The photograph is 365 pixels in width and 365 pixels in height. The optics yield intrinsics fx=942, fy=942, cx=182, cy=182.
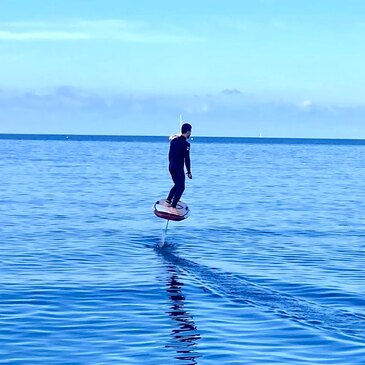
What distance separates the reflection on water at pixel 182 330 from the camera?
13.9 meters

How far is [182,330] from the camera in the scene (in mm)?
15430

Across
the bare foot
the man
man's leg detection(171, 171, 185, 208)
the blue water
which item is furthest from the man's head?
the blue water

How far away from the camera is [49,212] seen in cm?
3809

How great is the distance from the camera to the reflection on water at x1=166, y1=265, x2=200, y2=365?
13867mm

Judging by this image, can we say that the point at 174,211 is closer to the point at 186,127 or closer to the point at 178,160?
the point at 178,160

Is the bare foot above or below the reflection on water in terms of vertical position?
above

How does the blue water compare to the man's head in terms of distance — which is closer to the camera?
the blue water

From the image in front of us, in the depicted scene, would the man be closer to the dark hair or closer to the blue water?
the dark hair

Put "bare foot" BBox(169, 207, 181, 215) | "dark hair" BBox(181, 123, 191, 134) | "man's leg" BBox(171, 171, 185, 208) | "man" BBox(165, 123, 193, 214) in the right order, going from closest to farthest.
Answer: "dark hair" BBox(181, 123, 191, 134) < "man" BBox(165, 123, 193, 214) < "bare foot" BBox(169, 207, 181, 215) < "man's leg" BBox(171, 171, 185, 208)

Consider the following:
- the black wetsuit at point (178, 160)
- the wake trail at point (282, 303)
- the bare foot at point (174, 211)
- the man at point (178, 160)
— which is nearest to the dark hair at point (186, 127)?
the man at point (178, 160)

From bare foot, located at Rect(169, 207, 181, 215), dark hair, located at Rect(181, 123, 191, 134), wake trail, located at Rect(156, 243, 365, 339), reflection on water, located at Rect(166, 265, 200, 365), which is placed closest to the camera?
reflection on water, located at Rect(166, 265, 200, 365)

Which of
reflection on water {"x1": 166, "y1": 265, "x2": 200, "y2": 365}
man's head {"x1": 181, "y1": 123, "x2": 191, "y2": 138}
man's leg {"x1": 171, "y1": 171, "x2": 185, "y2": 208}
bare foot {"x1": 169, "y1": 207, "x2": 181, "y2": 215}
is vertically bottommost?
reflection on water {"x1": 166, "y1": 265, "x2": 200, "y2": 365}

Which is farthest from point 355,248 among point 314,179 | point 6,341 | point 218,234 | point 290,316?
point 314,179

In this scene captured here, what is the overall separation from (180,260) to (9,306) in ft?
25.4
